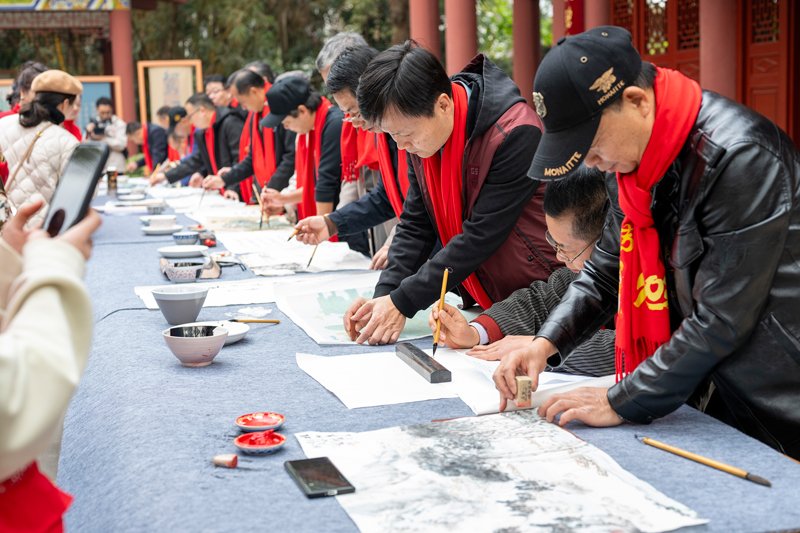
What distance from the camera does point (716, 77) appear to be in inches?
215

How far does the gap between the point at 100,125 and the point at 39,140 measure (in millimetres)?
7139

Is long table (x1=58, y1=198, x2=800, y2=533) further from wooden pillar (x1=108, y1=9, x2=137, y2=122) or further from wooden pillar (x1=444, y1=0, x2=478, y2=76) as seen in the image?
wooden pillar (x1=108, y1=9, x2=137, y2=122)

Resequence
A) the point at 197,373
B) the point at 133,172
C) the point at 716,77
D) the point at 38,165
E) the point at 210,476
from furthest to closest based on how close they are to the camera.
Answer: the point at 133,172, the point at 716,77, the point at 38,165, the point at 197,373, the point at 210,476

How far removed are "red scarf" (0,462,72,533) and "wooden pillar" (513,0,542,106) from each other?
9.03 meters

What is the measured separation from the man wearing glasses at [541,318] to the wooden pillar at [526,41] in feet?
26.2

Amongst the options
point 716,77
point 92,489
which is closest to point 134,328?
point 92,489

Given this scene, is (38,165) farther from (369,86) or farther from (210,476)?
(210,476)

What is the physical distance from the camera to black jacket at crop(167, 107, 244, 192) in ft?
19.6

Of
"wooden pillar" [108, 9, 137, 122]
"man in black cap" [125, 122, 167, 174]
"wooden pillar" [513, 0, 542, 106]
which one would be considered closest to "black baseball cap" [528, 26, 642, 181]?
"wooden pillar" [513, 0, 542, 106]

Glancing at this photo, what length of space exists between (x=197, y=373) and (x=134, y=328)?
18.4 inches

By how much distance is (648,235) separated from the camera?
52.3 inches

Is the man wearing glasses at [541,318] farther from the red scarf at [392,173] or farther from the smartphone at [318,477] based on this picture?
the red scarf at [392,173]

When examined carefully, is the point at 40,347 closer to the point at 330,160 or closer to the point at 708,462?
the point at 708,462

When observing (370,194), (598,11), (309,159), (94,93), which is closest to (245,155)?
(309,159)
